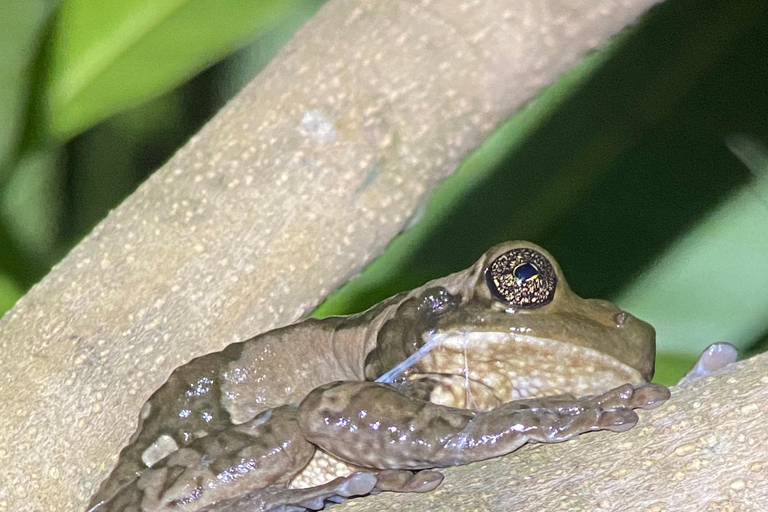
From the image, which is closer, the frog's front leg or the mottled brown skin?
the frog's front leg

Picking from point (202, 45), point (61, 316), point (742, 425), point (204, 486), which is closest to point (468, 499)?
point (742, 425)

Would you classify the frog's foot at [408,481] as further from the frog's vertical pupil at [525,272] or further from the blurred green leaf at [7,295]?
the blurred green leaf at [7,295]

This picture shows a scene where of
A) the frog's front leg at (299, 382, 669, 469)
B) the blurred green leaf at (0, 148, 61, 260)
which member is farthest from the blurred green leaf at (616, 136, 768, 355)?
the blurred green leaf at (0, 148, 61, 260)

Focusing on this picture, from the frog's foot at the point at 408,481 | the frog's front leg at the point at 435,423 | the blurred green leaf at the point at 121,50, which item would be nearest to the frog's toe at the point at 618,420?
the frog's front leg at the point at 435,423

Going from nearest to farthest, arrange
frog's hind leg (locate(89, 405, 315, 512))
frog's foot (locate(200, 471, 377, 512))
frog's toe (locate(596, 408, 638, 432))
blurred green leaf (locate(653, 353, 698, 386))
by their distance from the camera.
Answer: frog's toe (locate(596, 408, 638, 432)), frog's foot (locate(200, 471, 377, 512)), frog's hind leg (locate(89, 405, 315, 512)), blurred green leaf (locate(653, 353, 698, 386))

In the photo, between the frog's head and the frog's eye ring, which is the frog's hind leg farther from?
the frog's eye ring

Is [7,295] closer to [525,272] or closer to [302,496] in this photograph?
[302,496]

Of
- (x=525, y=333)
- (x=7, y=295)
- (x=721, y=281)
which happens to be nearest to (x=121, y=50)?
(x=7, y=295)
